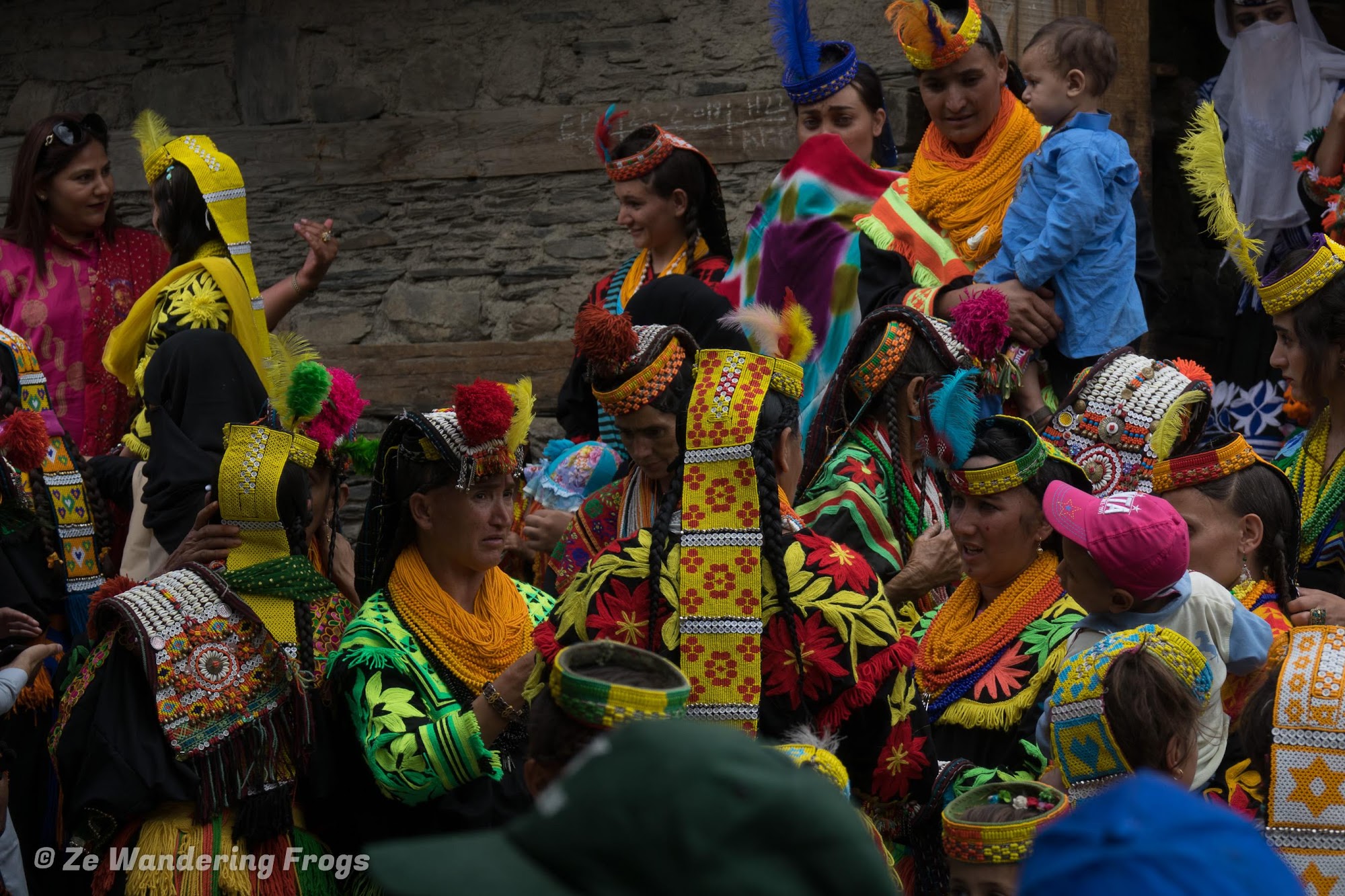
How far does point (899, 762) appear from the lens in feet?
9.70

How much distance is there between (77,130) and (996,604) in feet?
15.0

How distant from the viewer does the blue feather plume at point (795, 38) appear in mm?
5805

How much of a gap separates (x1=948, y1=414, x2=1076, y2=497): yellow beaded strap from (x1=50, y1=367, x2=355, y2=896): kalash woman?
1.67 m

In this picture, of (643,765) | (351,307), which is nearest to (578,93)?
(351,307)

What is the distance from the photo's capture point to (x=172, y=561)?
397cm

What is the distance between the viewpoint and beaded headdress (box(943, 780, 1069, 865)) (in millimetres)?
2605

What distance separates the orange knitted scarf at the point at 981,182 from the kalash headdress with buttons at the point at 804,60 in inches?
19.5

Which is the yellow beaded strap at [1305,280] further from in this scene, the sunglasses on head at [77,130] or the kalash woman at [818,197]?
the sunglasses on head at [77,130]

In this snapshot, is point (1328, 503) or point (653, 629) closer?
point (653, 629)

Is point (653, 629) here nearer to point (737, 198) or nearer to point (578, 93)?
point (737, 198)

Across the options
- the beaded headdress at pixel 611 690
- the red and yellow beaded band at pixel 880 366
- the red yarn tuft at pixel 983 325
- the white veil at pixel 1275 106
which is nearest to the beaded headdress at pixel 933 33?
the red yarn tuft at pixel 983 325

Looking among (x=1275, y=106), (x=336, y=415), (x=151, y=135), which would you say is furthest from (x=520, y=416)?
(x=1275, y=106)

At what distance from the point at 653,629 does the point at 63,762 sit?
1.47 meters

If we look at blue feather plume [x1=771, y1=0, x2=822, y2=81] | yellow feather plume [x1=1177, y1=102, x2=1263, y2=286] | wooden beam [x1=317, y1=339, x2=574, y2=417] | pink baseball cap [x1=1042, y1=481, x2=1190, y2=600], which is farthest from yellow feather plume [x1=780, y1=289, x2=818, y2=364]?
wooden beam [x1=317, y1=339, x2=574, y2=417]
